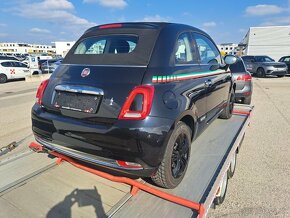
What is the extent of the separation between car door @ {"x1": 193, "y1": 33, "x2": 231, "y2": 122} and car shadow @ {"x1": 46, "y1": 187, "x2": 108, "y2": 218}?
1850 mm

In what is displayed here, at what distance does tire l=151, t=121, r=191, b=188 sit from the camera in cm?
234

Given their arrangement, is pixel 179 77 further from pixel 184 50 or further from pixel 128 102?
pixel 128 102

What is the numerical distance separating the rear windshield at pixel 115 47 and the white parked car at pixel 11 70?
15978 mm

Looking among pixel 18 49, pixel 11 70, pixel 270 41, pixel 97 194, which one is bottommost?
pixel 97 194

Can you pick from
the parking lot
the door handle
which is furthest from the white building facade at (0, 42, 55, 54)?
the door handle

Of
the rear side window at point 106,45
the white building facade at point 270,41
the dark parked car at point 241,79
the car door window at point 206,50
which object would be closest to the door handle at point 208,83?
the car door window at point 206,50

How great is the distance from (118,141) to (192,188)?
2.91ft

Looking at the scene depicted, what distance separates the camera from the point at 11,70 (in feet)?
55.9

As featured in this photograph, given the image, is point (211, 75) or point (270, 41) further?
point (270, 41)

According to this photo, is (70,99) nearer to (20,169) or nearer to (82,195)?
(82,195)

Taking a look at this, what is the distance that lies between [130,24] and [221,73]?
188 centimetres

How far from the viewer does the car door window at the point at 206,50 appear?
3.34 m

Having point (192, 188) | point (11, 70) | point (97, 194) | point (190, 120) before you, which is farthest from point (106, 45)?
point (11, 70)

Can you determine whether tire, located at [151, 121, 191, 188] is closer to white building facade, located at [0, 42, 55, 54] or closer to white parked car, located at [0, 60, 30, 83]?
white parked car, located at [0, 60, 30, 83]
